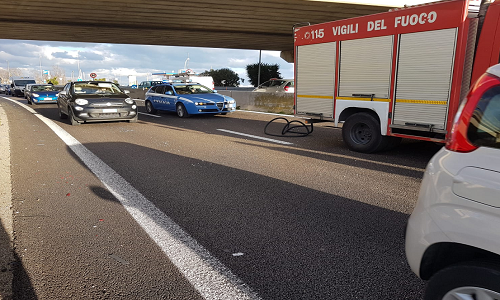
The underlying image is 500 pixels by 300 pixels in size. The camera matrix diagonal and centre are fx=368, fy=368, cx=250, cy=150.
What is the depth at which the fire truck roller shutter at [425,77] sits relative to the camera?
6090 millimetres

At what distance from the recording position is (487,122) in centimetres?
188

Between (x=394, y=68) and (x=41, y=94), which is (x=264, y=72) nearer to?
(x=41, y=94)

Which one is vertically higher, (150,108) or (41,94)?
(41,94)

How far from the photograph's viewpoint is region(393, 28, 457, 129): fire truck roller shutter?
20.0 feet

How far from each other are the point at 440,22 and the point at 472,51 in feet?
2.36

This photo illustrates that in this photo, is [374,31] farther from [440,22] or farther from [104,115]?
[104,115]

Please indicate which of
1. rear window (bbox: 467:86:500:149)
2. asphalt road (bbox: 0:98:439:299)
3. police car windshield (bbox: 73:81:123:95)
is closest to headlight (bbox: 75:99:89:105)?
police car windshield (bbox: 73:81:123:95)

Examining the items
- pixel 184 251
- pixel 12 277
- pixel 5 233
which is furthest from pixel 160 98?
pixel 12 277

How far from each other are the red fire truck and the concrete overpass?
15.8 m

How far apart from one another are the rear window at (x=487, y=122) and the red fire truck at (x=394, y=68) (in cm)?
425

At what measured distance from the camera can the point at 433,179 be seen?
6.55 feet

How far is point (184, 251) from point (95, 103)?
10082mm

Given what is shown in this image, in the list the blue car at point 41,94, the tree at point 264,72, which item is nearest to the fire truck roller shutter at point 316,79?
the blue car at point 41,94

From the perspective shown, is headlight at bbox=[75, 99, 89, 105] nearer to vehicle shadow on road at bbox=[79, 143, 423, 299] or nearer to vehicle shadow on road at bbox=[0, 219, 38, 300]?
vehicle shadow on road at bbox=[79, 143, 423, 299]
